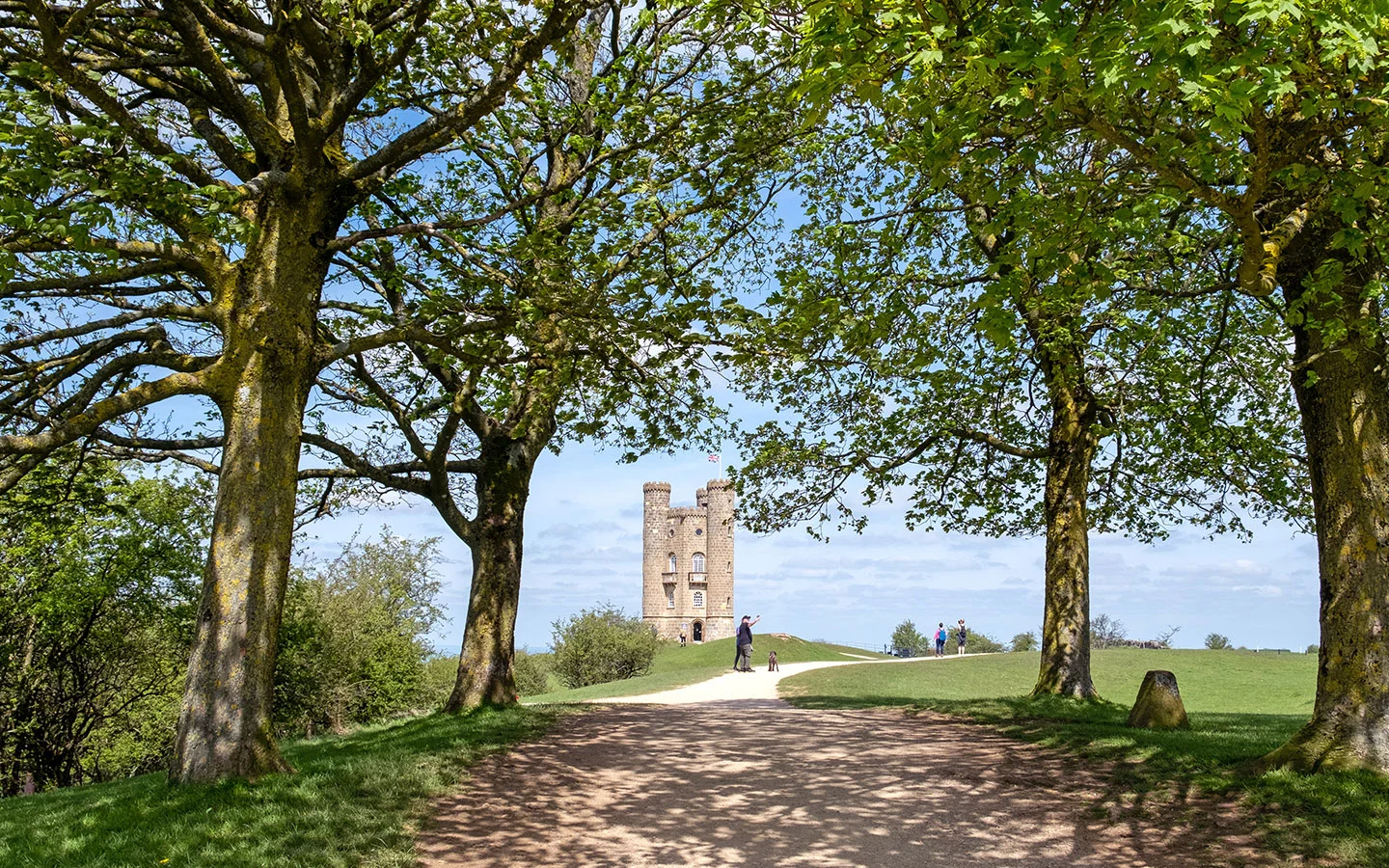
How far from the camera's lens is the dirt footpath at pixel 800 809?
786cm

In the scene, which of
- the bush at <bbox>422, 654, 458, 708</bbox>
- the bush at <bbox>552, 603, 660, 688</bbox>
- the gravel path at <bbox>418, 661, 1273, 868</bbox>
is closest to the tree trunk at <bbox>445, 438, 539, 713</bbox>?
the gravel path at <bbox>418, 661, 1273, 868</bbox>

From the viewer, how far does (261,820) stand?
26.6ft

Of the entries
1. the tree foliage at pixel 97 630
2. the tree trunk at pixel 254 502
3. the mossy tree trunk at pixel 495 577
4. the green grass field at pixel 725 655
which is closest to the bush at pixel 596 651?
the green grass field at pixel 725 655

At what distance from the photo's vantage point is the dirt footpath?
7855 millimetres

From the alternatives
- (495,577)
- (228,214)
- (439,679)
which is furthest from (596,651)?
(228,214)

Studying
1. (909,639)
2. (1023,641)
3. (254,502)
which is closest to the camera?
(254,502)

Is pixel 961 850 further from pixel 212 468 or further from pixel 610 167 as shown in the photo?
pixel 212 468

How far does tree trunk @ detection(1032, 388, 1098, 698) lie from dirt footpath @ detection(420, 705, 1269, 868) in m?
4.24

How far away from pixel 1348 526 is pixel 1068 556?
289 inches

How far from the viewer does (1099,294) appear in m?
8.95

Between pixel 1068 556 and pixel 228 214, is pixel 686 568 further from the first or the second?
pixel 228 214

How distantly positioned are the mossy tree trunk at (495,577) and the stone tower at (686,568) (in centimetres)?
5486

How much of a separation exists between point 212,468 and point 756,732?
10482mm

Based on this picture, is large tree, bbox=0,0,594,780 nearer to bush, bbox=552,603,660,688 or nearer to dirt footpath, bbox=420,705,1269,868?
dirt footpath, bbox=420,705,1269,868
